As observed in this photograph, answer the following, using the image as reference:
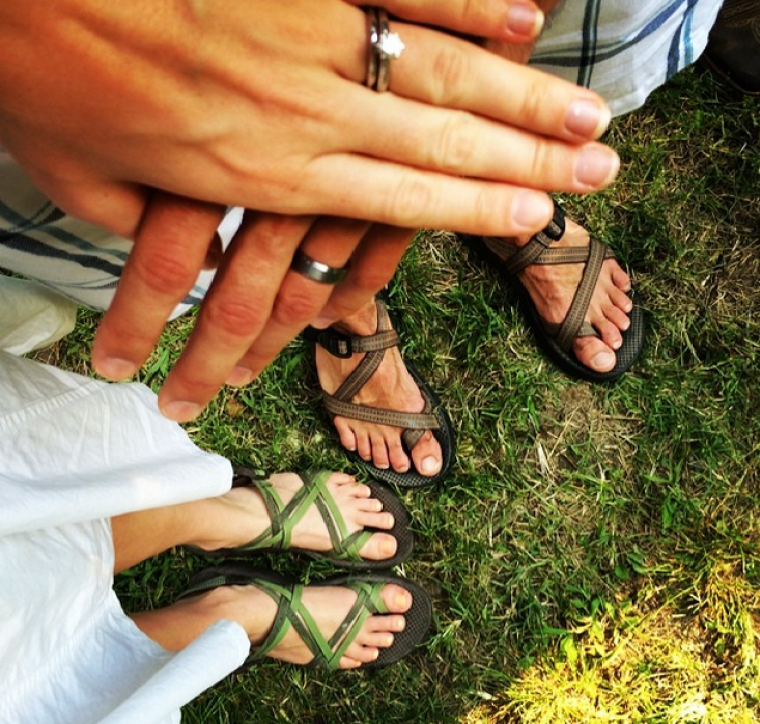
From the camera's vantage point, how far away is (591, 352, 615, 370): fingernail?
2061 mm

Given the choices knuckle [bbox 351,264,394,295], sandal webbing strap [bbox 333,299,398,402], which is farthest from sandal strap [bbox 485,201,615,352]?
knuckle [bbox 351,264,394,295]

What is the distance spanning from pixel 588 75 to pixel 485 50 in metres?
0.45

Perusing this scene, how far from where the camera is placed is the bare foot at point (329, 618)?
6.34 ft

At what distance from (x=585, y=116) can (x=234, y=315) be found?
1.51ft

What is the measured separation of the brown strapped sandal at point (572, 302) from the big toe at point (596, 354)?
0.01 metres

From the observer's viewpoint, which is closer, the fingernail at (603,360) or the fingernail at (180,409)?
the fingernail at (180,409)

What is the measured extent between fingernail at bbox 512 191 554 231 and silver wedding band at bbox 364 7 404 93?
0.21m

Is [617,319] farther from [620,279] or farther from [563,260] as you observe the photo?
[563,260]

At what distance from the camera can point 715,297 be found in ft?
7.06

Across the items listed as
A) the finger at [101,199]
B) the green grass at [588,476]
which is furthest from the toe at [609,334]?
the finger at [101,199]

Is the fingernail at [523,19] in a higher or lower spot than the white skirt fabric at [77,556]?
higher

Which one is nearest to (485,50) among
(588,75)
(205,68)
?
(205,68)

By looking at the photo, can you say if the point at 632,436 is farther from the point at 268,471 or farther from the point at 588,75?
the point at 588,75

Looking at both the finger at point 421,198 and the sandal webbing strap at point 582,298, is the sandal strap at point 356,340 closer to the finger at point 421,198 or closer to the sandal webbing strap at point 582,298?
the sandal webbing strap at point 582,298
